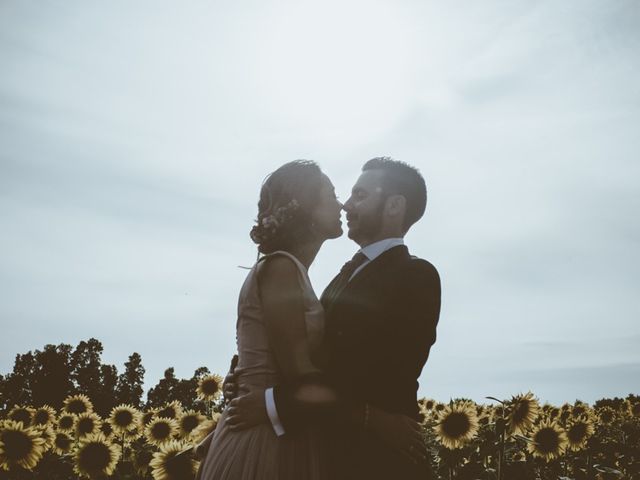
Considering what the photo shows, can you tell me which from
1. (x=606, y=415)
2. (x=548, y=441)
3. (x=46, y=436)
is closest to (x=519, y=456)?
(x=548, y=441)

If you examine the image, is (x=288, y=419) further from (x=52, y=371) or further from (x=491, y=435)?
(x=52, y=371)

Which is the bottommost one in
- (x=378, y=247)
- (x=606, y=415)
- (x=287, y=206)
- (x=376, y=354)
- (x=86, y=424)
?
(x=86, y=424)

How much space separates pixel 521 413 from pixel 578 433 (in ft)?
6.00

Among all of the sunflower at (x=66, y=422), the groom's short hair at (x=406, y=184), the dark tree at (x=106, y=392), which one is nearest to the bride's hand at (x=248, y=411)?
the groom's short hair at (x=406, y=184)

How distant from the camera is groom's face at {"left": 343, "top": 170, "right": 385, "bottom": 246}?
5441 mm

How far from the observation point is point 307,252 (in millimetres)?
4875

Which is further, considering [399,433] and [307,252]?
[307,252]

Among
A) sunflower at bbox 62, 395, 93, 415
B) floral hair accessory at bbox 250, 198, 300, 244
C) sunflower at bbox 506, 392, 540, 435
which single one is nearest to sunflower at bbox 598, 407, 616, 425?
sunflower at bbox 506, 392, 540, 435

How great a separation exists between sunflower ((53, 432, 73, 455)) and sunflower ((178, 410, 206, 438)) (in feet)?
6.56

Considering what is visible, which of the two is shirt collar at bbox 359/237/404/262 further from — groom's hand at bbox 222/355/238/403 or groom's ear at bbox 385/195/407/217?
groom's hand at bbox 222/355/238/403

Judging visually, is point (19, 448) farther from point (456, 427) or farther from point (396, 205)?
point (396, 205)

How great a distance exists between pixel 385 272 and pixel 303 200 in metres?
0.82

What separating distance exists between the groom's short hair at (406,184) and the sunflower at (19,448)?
20.0 ft

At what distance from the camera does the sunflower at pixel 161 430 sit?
9570 millimetres
